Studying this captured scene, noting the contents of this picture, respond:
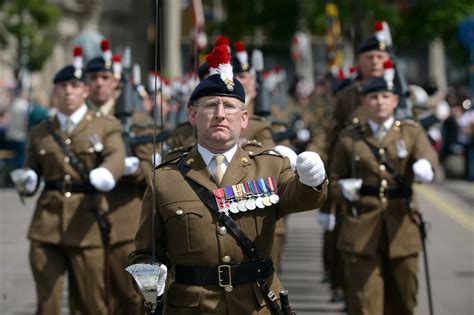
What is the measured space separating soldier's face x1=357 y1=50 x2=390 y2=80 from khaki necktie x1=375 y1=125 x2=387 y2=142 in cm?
139

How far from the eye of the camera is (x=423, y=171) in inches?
346

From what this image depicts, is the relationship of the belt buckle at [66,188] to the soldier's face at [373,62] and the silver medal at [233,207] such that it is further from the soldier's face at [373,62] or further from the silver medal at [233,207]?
the silver medal at [233,207]

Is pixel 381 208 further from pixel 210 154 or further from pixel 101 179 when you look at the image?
pixel 210 154

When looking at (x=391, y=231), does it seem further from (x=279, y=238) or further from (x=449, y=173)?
(x=449, y=173)

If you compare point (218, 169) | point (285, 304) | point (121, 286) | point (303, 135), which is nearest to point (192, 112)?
point (218, 169)

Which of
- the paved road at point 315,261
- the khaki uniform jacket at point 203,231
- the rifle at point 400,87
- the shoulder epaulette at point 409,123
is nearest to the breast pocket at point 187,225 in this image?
the khaki uniform jacket at point 203,231

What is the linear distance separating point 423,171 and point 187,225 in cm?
309

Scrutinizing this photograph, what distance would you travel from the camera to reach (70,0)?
53.0 metres

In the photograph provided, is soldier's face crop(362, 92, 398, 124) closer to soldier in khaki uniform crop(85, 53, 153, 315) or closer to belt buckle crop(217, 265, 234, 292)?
soldier in khaki uniform crop(85, 53, 153, 315)

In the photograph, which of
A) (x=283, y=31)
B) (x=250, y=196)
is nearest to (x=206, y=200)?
(x=250, y=196)

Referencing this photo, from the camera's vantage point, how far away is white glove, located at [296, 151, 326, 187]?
568 centimetres

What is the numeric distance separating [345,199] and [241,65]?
6.78 ft

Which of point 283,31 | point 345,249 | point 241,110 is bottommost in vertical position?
point 345,249

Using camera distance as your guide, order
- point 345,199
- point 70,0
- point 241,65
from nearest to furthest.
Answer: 1. point 345,199
2. point 241,65
3. point 70,0
